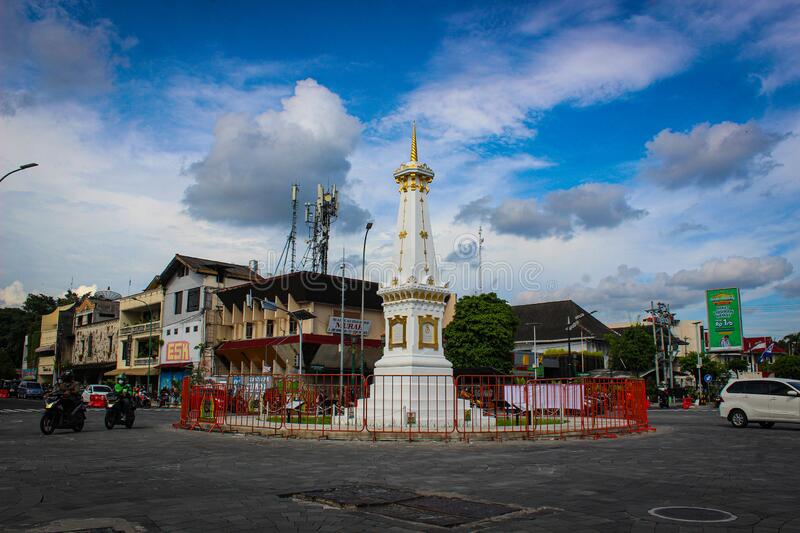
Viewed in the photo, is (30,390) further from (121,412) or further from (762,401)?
(762,401)

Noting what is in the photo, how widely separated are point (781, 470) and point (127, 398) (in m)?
18.3

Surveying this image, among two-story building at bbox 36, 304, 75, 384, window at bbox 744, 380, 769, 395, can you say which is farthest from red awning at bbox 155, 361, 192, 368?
window at bbox 744, 380, 769, 395

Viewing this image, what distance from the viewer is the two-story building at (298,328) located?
147 ft

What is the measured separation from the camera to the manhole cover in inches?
254

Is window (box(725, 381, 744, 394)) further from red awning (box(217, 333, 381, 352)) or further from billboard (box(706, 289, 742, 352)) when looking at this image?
billboard (box(706, 289, 742, 352))

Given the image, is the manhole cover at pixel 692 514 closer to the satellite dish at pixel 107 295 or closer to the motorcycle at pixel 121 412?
the motorcycle at pixel 121 412

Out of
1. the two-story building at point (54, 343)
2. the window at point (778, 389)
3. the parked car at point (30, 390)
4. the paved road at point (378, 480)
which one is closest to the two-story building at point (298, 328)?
the parked car at point (30, 390)

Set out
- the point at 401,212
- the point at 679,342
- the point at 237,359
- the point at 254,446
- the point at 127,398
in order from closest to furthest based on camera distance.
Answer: the point at 254,446, the point at 127,398, the point at 401,212, the point at 237,359, the point at 679,342

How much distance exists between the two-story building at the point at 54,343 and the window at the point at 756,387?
7268 centimetres

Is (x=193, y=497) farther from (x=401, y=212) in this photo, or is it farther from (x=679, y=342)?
(x=679, y=342)

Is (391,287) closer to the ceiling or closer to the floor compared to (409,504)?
closer to the ceiling

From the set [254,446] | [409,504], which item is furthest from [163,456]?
[409,504]

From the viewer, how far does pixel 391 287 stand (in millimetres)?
Result: 21281

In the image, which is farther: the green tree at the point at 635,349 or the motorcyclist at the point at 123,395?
the green tree at the point at 635,349
